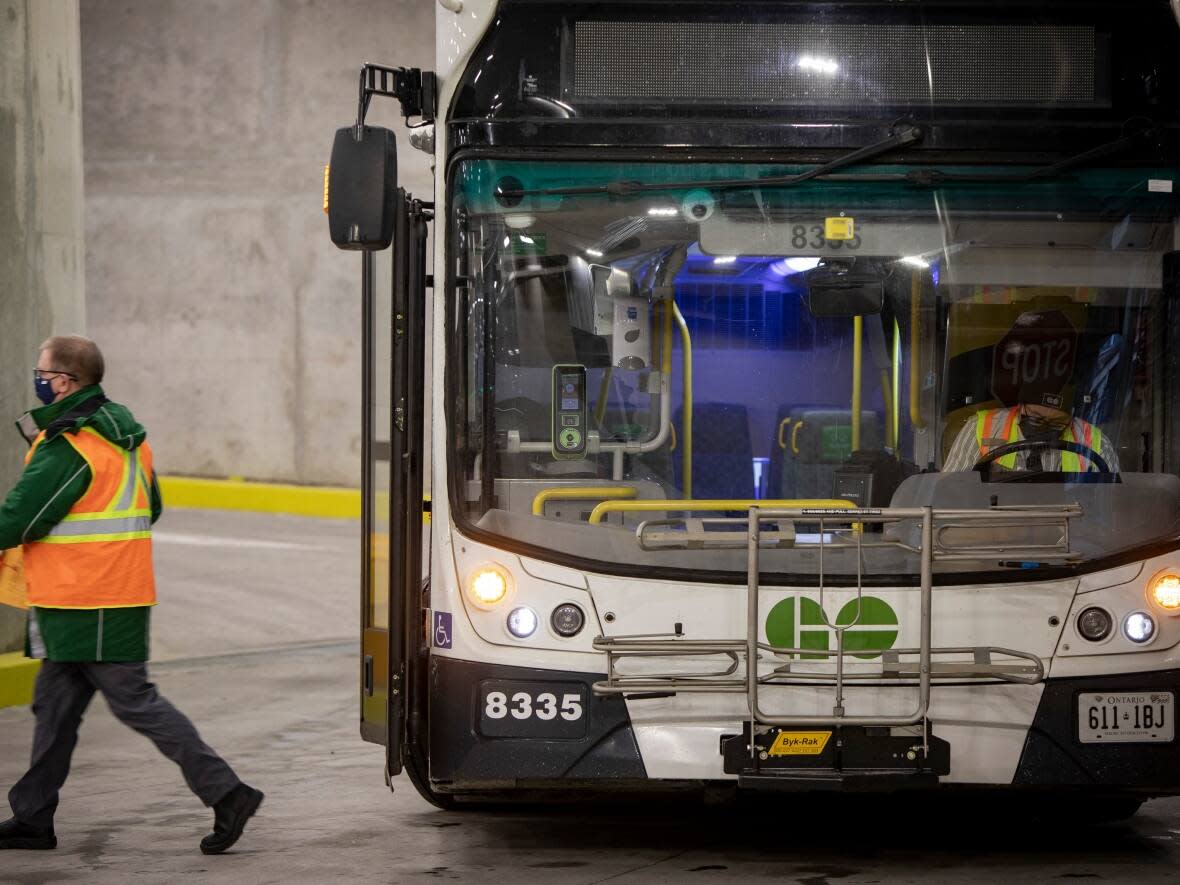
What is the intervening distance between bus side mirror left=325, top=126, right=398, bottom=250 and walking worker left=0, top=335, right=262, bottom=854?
1.06 metres

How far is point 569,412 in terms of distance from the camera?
574 cm

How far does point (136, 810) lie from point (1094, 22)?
171 inches

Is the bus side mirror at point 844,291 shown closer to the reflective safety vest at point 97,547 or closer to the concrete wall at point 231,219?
the reflective safety vest at point 97,547

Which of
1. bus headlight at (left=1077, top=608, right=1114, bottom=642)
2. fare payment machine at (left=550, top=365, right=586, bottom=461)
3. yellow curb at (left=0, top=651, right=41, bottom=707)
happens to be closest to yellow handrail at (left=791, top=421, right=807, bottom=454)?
fare payment machine at (left=550, top=365, right=586, bottom=461)

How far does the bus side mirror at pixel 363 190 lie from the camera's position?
5.38 meters

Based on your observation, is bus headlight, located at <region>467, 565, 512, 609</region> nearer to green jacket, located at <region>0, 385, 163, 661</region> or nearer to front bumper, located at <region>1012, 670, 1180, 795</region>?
green jacket, located at <region>0, 385, 163, 661</region>

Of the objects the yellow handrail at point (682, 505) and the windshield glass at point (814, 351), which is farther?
the yellow handrail at point (682, 505)

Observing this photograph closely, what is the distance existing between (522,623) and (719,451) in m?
1.01

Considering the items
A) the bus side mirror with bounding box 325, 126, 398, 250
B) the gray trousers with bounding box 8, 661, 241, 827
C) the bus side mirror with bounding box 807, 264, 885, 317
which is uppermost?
the bus side mirror with bounding box 325, 126, 398, 250

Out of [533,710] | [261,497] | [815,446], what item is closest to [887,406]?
[815,446]

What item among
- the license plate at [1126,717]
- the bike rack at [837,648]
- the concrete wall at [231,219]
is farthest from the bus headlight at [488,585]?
the concrete wall at [231,219]

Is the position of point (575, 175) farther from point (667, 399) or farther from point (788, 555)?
point (788, 555)

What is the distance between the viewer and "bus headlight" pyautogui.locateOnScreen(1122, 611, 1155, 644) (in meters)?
5.40

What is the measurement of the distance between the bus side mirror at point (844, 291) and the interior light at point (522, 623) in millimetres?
1354
